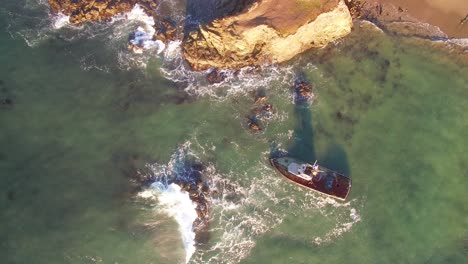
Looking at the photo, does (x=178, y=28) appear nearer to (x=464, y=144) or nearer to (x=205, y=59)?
(x=205, y=59)

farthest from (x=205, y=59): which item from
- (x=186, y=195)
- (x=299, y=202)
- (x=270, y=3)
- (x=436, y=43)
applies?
(x=436, y=43)

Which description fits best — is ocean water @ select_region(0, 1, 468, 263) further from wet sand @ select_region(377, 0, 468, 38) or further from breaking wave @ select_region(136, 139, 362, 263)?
wet sand @ select_region(377, 0, 468, 38)

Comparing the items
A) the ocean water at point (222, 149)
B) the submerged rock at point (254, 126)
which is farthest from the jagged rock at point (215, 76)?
the submerged rock at point (254, 126)

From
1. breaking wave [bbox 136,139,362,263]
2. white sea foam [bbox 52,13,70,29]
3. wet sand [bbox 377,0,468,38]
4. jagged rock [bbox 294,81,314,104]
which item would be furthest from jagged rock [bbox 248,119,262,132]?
white sea foam [bbox 52,13,70,29]

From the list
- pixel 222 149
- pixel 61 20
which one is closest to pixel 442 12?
pixel 222 149

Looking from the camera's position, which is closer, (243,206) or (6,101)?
(243,206)

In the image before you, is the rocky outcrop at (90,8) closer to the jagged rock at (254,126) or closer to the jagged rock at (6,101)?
the jagged rock at (6,101)

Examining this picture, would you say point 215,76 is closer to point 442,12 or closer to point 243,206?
point 243,206
